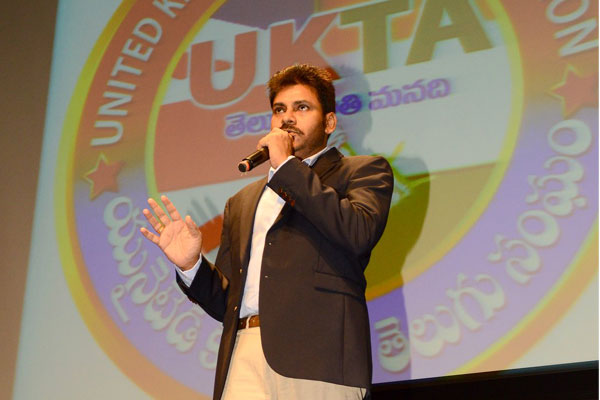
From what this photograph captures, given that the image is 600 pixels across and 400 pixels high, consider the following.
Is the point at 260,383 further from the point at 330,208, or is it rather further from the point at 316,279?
the point at 330,208

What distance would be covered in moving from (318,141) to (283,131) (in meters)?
0.22

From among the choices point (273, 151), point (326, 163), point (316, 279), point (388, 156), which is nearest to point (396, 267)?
point (388, 156)

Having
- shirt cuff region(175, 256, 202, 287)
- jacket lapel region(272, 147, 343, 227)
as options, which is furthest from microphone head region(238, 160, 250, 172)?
shirt cuff region(175, 256, 202, 287)

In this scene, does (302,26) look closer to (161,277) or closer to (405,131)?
(405,131)

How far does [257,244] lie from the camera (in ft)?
7.09

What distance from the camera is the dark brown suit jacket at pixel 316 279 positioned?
1919 mm

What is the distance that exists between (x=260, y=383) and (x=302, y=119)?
0.78 metres

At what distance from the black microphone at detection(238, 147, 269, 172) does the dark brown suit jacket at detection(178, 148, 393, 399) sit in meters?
0.07

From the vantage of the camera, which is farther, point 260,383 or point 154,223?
point 154,223

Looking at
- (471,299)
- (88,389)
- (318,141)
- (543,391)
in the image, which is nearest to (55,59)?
(88,389)

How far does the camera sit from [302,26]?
9.69 feet

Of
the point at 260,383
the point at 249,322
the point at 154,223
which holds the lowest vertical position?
the point at 260,383

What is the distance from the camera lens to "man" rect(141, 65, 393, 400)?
192cm

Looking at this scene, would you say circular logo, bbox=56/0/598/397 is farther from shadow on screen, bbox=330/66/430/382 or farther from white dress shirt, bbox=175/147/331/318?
white dress shirt, bbox=175/147/331/318
